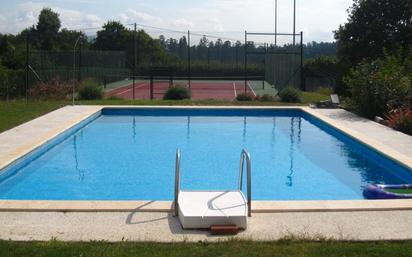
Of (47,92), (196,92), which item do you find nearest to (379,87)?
(47,92)

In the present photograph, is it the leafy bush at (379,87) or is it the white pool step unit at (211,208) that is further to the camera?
the leafy bush at (379,87)

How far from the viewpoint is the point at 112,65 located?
34.2 meters

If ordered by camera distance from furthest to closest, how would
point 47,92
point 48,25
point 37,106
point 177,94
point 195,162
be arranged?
point 48,25 < point 177,94 < point 47,92 < point 37,106 < point 195,162

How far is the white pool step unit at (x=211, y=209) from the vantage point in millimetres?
5410

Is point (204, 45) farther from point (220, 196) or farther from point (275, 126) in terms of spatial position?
point (220, 196)

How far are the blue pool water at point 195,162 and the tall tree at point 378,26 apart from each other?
7.27 meters

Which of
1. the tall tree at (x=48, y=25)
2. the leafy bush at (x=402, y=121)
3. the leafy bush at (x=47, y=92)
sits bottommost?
the leafy bush at (x=402, y=121)

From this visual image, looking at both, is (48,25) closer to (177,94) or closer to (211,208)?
(177,94)

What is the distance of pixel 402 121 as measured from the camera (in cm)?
1267

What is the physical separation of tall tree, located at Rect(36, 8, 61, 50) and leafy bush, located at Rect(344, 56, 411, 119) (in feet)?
132

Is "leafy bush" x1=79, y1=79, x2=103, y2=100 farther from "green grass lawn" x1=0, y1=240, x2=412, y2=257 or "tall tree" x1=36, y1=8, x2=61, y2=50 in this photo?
"tall tree" x1=36, y1=8, x2=61, y2=50

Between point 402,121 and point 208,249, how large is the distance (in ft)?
29.9

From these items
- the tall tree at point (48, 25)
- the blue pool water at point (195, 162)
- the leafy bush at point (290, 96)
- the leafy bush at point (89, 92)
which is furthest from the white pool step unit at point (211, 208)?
the tall tree at point (48, 25)

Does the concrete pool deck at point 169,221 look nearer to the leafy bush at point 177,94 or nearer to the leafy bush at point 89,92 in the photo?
the leafy bush at point 89,92
